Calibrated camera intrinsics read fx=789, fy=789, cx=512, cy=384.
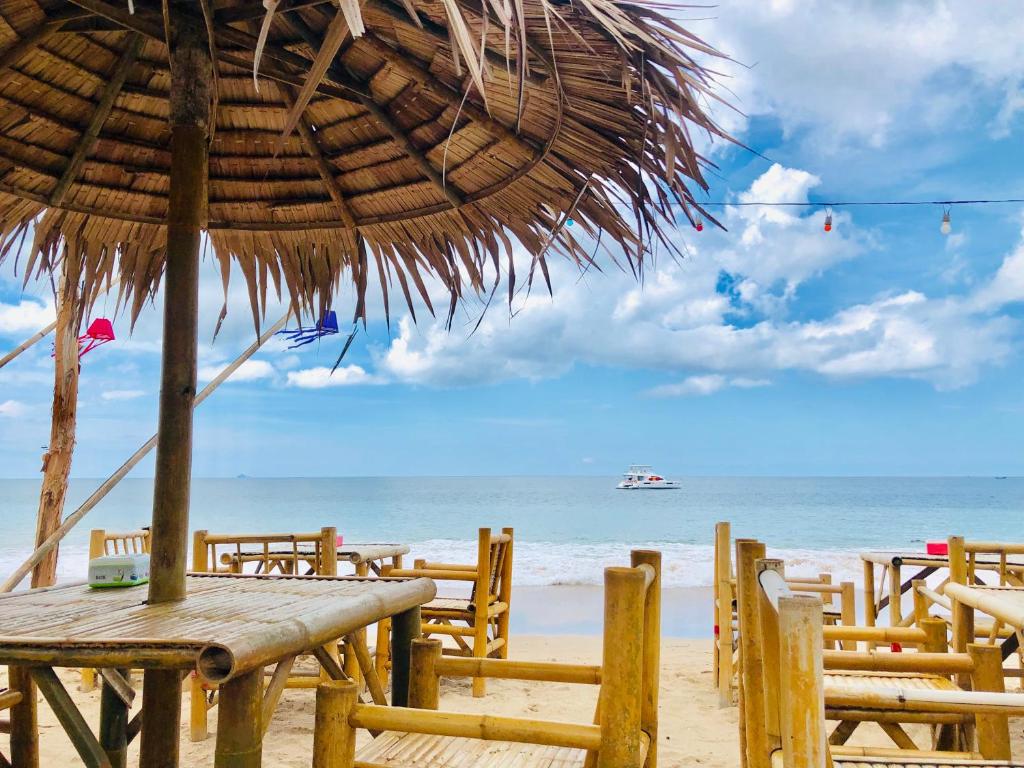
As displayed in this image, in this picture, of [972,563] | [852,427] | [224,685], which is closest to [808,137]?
[852,427]

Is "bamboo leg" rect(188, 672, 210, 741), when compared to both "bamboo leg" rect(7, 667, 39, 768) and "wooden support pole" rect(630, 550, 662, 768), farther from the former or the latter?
"wooden support pole" rect(630, 550, 662, 768)

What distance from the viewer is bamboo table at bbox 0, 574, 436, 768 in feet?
4.16

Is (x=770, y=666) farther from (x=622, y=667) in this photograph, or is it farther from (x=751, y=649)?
(x=751, y=649)

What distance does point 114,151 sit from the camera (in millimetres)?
2588

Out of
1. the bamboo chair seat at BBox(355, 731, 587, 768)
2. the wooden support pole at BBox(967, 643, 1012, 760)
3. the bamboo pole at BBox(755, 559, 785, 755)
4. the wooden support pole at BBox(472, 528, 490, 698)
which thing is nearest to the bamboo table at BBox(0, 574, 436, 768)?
the bamboo chair seat at BBox(355, 731, 587, 768)

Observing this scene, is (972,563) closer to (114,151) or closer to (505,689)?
(505,689)

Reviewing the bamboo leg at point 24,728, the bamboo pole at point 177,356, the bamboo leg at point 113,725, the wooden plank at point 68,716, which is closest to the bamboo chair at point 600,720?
the wooden plank at point 68,716

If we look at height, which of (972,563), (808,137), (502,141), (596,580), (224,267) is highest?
(808,137)

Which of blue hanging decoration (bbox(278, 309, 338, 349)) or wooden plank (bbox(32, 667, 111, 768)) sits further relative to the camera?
blue hanging decoration (bbox(278, 309, 338, 349))

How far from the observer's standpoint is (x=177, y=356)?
1.83m

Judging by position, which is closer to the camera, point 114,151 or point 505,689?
point 114,151

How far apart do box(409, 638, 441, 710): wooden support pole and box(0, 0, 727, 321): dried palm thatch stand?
1.13 m

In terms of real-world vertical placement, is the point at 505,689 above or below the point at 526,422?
below

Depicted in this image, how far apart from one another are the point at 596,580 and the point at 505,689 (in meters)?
8.88
